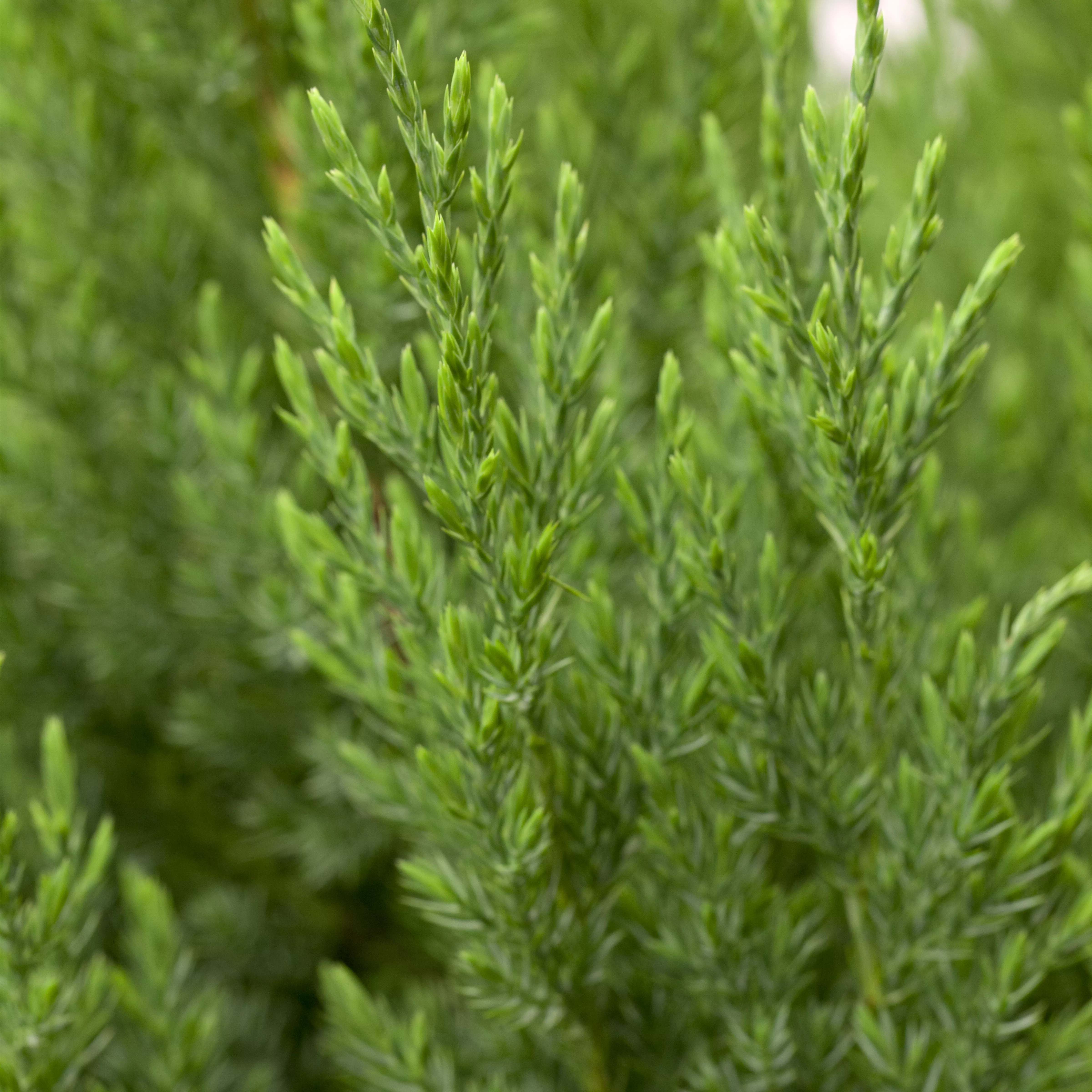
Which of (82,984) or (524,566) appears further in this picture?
(82,984)

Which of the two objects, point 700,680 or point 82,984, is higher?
point 700,680

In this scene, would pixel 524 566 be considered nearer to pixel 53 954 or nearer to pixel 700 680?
pixel 700 680

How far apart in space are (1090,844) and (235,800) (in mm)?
606

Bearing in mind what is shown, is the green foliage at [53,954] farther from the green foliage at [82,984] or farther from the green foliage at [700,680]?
the green foliage at [700,680]

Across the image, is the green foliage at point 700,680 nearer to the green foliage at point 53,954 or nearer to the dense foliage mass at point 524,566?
the dense foliage mass at point 524,566

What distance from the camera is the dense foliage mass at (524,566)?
449 millimetres

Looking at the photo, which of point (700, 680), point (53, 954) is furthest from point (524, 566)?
point (53, 954)

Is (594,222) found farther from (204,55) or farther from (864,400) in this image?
(864,400)

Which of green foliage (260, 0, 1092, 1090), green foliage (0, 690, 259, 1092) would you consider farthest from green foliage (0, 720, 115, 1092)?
green foliage (260, 0, 1092, 1090)

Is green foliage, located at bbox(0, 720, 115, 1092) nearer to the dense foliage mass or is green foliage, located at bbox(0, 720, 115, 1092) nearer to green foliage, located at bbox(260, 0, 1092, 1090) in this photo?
the dense foliage mass

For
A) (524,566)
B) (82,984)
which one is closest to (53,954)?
(82,984)

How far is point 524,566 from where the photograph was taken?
1.38 ft

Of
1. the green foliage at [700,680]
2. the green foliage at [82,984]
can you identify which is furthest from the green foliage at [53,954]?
the green foliage at [700,680]

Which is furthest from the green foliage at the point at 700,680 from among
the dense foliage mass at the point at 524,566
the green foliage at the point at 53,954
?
the green foliage at the point at 53,954
